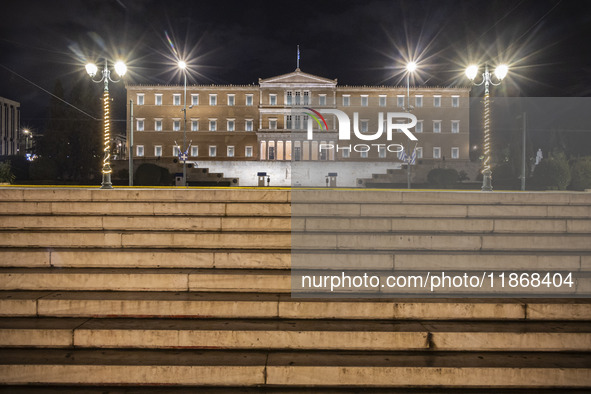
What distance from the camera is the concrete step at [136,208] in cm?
673

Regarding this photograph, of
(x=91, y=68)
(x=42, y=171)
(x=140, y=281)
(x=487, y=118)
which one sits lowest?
→ (x=140, y=281)

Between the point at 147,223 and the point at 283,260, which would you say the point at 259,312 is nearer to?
the point at 283,260

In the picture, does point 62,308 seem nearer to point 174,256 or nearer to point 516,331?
point 174,256

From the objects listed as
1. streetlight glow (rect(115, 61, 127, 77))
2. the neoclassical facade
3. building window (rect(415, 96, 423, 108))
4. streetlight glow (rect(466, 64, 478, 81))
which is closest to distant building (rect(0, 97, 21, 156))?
the neoclassical facade

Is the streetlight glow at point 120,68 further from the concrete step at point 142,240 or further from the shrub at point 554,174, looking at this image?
the shrub at point 554,174

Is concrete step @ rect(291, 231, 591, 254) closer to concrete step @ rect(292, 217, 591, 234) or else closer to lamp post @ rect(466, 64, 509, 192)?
concrete step @ rect(292, 217, 591, 234)

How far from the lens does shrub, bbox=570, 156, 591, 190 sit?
21562 millimetres

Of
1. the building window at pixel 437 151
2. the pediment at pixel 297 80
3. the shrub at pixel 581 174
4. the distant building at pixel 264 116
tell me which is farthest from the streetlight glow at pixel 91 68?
the building window at pixel 437 151

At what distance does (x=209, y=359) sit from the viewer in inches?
156

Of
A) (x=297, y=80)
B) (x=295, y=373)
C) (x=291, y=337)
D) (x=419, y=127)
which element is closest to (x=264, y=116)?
(x=297, y=80)

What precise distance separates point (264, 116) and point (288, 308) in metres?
51.4

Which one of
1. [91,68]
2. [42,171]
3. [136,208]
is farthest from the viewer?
[42,171]

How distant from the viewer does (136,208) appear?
6.80 metres

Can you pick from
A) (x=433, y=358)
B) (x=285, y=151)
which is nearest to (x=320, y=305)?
(x=433, y=358)
